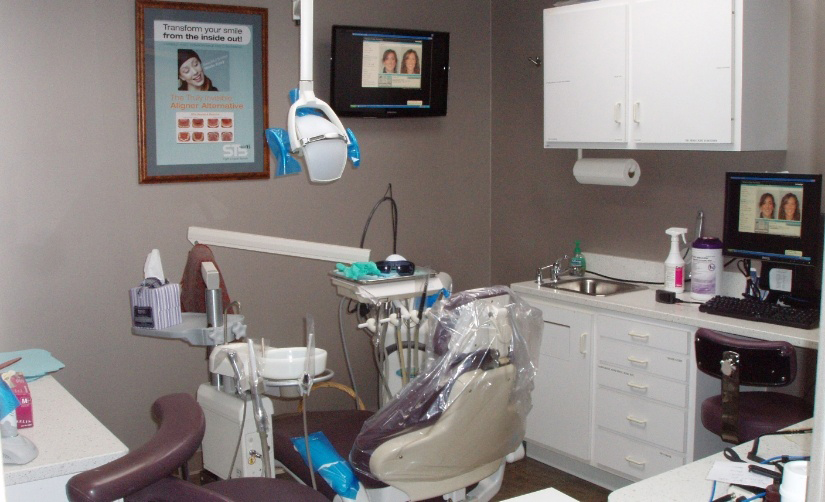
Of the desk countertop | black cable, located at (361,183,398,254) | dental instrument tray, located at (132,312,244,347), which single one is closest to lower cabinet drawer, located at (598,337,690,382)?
black cable, located at (361,183,398,254)

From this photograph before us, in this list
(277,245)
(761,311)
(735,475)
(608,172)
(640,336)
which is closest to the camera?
(735,475)

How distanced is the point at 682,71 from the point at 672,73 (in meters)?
0.05

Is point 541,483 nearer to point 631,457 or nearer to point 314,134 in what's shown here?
point 631,457

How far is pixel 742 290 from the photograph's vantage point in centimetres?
363

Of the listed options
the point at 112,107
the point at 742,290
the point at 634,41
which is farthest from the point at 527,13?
the point at 112,107

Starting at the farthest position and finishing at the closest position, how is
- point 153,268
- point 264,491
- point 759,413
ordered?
point 153,268 < point 759,413 < point 264,491

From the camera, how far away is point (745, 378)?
280 centimetres

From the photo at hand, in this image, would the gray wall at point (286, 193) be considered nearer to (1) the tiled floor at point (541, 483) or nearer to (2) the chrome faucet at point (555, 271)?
(2) the chrome faucet at point (555, 271)

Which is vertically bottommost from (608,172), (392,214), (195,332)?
(195,332)

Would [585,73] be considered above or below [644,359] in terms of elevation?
above

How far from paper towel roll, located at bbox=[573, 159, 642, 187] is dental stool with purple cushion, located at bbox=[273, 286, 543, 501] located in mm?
1345

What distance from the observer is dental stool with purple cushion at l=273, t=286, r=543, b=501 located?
2.56 meters

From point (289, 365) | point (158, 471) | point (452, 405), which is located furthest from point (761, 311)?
point (158, 471)

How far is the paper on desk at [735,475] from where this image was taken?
67.1 inches
